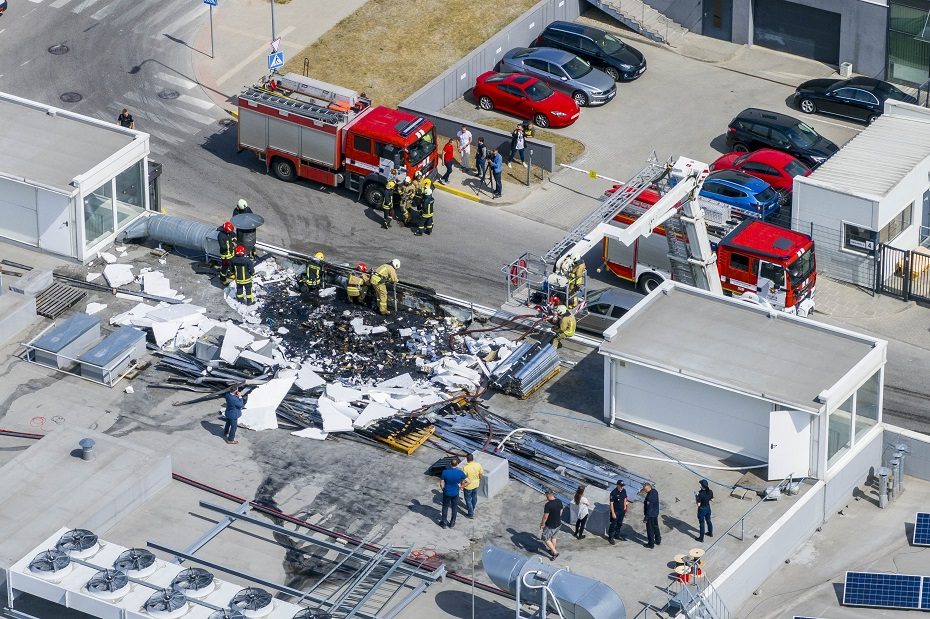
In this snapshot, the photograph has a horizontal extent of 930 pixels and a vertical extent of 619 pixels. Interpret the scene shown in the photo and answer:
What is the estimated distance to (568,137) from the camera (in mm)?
58906

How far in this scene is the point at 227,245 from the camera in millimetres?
48125

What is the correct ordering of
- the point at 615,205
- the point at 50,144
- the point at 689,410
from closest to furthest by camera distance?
the point at 689,410, the point at 615,205, the point at 50,144

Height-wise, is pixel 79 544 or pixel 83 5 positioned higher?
pixel 83 5

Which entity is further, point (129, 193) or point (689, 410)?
point (129, 193)

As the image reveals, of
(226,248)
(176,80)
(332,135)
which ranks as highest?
(332,135)

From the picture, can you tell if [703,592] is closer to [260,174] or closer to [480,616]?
[480,616]

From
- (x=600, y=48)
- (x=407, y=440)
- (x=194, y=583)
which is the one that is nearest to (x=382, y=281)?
(x=407, y=440)

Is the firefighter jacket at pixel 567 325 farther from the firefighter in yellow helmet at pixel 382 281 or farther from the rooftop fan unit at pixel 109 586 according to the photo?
the rooftop fan unit at pixel 109 586

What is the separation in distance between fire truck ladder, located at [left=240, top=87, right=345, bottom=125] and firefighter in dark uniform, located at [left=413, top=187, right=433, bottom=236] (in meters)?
3.72

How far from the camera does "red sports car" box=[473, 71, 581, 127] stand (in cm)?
5897

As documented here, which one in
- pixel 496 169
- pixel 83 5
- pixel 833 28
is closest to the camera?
pixel 496 169

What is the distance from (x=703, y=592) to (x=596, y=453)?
546 centimetres

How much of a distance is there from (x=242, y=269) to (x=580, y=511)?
12748 millimetres

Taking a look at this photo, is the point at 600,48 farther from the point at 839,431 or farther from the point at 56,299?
the point at 839,431
